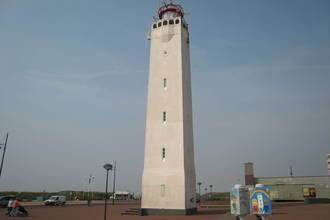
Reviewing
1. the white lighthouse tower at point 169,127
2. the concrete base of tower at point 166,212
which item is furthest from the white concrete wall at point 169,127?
the concrete base of tower at point 166,212

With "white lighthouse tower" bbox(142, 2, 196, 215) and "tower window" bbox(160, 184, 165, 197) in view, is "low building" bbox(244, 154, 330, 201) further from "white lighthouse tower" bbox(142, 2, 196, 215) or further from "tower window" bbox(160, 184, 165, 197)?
"tower window" bbox(160, 184, 165, 197)

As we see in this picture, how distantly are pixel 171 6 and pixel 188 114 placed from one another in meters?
14.2

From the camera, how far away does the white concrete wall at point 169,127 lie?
26547 millimetres

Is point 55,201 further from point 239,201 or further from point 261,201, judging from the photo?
point 261,201

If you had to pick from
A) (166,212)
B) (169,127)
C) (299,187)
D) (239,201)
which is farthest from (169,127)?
(299,187)

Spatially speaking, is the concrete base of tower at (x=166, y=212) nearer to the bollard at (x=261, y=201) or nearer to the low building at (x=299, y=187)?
the bollard at (x=261, y=201)

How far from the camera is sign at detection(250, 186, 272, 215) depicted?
44.4 ft

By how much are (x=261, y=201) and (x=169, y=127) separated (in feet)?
50.0

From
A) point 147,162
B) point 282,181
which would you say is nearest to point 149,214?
point 147,162

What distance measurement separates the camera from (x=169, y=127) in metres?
28.0

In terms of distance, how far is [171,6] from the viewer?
33.4 metres

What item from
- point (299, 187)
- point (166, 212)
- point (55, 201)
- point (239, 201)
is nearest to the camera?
point (239, 201)

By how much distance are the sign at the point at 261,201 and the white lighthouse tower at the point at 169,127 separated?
12514 mm

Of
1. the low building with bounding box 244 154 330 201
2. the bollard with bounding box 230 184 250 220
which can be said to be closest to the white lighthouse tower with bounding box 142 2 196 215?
the bollard with bounding box 230 184 250 220
